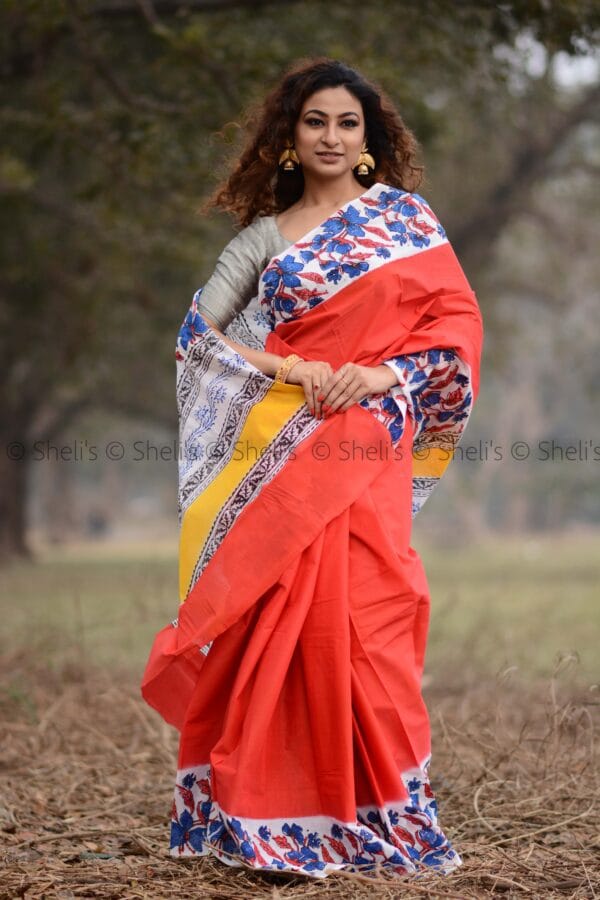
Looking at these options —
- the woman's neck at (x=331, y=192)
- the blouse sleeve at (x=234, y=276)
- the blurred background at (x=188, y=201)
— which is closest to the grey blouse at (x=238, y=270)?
the blouse sleeve at (x=234, y=276)

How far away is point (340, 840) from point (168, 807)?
106 centimetres

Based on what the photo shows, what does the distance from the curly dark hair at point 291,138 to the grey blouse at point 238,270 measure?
0.16 metres

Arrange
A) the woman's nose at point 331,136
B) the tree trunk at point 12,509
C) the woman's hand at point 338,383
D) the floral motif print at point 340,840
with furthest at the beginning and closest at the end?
the tree trunk at point 12,509, the woman's nose at point 331,136, the woman's hand at point 338,383, the floral motif print at point 340,840

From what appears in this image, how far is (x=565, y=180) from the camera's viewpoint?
15453 millimetres

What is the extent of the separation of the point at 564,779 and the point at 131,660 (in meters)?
3.77

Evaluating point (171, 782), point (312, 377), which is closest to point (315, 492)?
point (312, 377)

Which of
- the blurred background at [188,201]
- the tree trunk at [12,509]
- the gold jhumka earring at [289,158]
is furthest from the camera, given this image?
the tree trunk at [12,509]

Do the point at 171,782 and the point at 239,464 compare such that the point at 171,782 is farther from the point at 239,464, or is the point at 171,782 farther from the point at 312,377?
the point at 312,377

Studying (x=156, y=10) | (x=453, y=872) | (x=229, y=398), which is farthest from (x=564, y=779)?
(x=156, y=10)

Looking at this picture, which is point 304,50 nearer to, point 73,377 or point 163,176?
point 163,176

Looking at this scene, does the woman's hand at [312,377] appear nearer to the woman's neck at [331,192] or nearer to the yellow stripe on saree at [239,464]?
the yellow stripe on saree at [239,464]

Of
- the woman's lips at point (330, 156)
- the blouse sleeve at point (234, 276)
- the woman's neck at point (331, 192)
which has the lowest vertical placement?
the blouse sleeve at point (234, 276)

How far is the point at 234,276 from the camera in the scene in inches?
123

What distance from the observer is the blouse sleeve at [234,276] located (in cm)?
312
